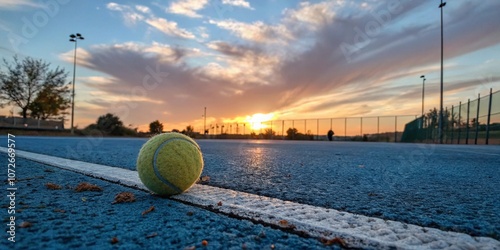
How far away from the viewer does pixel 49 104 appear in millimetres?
35688

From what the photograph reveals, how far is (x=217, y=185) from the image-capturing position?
2.57 meters

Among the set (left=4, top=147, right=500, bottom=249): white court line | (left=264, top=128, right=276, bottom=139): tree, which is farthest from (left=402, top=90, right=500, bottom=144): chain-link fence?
(left=4, top=147, right=500, bottom=249): white court line

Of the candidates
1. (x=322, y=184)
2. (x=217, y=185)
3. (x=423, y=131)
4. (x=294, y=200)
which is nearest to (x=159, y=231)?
(x=294, y=200)

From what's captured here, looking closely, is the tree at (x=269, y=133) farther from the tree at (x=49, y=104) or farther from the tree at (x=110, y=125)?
the tree at (x=49, y=104)

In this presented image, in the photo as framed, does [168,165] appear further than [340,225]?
Yes

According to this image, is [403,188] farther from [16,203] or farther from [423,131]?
[423,131]

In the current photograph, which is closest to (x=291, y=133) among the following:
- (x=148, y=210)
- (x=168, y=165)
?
(x=168, y=165)

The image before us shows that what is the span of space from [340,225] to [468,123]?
81.6 ft

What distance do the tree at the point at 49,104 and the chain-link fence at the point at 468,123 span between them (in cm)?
3971

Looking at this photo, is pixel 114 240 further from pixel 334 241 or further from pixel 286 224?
pixel 334 241

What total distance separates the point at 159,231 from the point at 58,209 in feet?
2.25

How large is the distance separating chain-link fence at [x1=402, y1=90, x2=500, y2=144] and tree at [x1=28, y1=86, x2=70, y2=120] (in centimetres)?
3971

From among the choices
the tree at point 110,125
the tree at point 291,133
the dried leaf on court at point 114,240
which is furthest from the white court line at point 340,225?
the tree at point 291,133

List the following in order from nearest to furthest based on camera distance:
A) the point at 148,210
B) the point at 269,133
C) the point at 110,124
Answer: the point at 148,210 < the point at 110,124 < the point at 269,133
